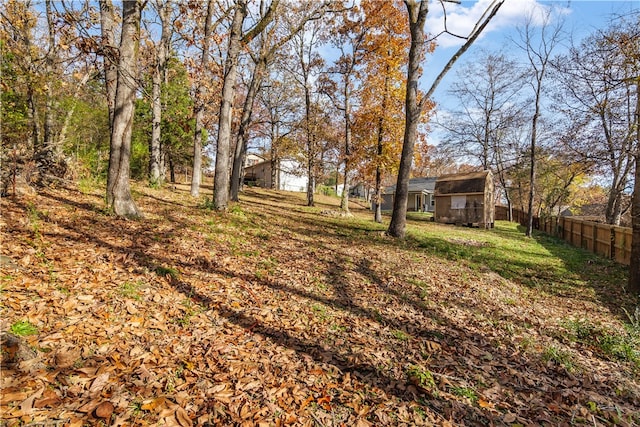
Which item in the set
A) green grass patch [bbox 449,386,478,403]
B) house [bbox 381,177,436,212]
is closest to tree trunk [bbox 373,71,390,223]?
green grass patch [bbox 449,386,478,403]

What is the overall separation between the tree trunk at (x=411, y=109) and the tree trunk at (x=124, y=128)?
7696 millimetres

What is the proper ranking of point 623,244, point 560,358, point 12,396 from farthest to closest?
point 623,244 → point 560,358 → point 12,396

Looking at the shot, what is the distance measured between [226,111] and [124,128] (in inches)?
139

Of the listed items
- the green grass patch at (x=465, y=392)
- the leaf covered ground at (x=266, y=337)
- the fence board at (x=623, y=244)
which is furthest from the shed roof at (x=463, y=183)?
the green grass patch at (x=465, y=392)

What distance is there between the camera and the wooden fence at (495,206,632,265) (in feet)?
35.7

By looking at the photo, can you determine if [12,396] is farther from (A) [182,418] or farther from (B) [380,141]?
(B) [380,141]

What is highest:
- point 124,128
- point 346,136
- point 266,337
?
point 346,136

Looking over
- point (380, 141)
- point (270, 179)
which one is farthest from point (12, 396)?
point (270, 179)

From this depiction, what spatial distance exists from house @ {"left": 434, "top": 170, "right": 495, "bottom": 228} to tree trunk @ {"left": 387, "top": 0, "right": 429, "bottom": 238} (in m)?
15.1

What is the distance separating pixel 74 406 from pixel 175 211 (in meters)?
6.81

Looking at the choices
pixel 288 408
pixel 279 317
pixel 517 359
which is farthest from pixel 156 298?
pixel 517 359

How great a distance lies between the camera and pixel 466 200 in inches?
917

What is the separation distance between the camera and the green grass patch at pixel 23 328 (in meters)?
2.73

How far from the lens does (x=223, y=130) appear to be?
9555mm
